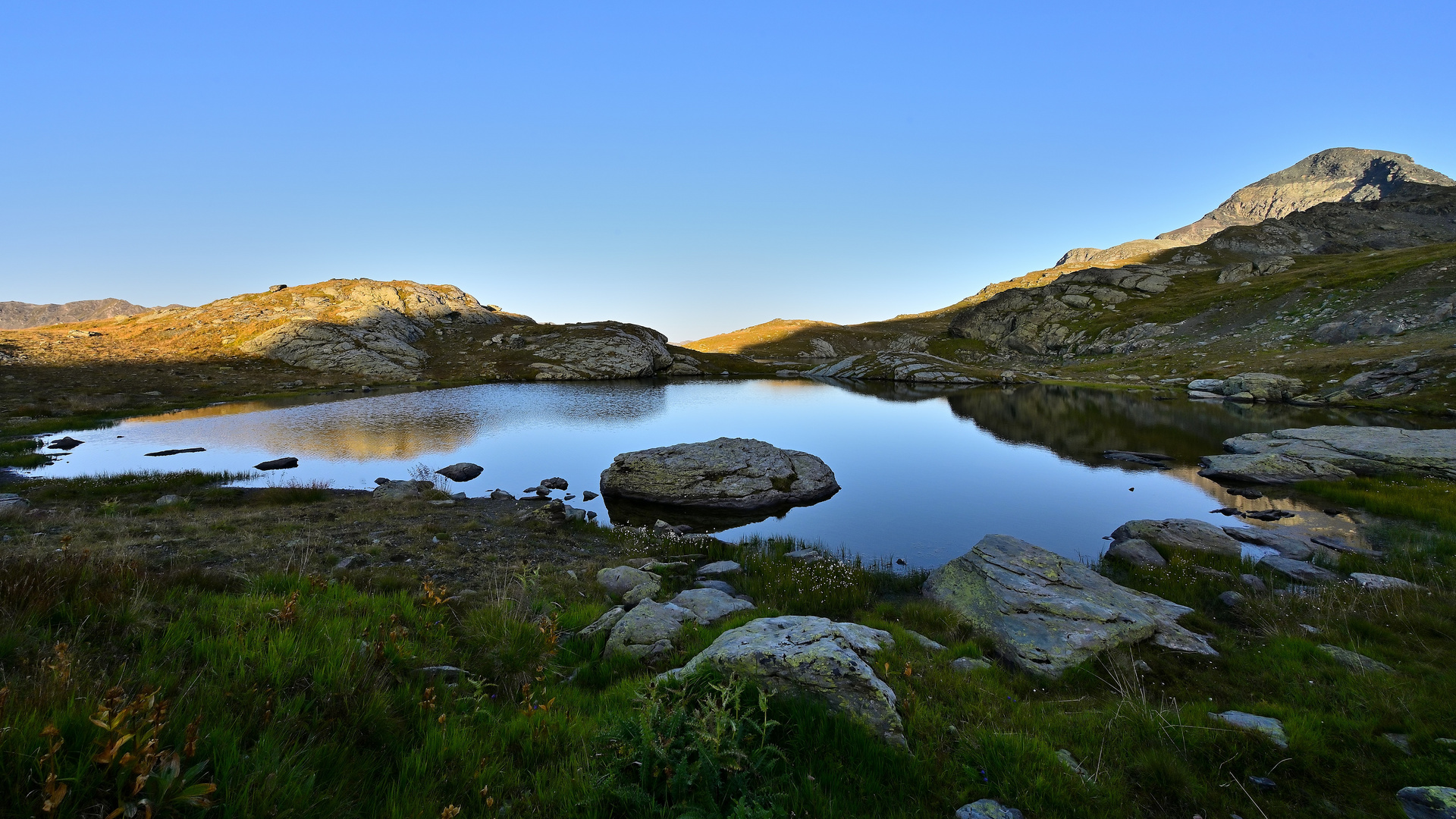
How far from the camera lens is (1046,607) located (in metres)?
10.7

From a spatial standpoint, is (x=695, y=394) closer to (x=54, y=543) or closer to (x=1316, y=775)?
(x=54, y=543)

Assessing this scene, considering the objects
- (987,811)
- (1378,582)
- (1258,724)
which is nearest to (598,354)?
(1378,582)

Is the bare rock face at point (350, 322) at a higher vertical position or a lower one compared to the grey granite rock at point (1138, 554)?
Result: higher

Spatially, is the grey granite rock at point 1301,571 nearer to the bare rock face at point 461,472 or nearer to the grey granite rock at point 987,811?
the grey granite rock at point 987,811

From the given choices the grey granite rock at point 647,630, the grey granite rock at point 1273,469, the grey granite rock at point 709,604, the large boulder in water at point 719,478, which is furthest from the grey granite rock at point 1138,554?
the grey granite rock at point 1273,469

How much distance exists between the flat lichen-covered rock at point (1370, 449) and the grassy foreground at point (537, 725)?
75.0 ft

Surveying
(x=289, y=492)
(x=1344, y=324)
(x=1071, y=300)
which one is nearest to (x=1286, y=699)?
(x=289, y=492)

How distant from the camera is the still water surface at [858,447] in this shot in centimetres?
2178

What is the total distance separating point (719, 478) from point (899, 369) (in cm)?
9069

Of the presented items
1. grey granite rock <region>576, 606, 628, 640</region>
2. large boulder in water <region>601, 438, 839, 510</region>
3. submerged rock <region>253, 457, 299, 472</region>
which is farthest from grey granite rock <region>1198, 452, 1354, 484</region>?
submerged rock <region>253, 457, 299, 472</region>

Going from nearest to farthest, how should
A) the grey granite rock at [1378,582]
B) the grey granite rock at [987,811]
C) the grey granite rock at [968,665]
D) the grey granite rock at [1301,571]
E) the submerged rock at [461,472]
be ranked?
the grey granite rock at [987,811], the grey granite rock at [968,665], the grey granite rock at [1378,582], the grey granite rock at [1301,571], the submerged rock at [461,472]

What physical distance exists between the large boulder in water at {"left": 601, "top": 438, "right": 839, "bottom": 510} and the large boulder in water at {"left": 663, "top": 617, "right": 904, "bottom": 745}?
56.3ft

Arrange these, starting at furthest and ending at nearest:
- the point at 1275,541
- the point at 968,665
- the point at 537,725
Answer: the point at 1275,541
the point at 968,665
the point at 537,725

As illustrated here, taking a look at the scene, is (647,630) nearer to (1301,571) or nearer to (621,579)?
(621,579)
